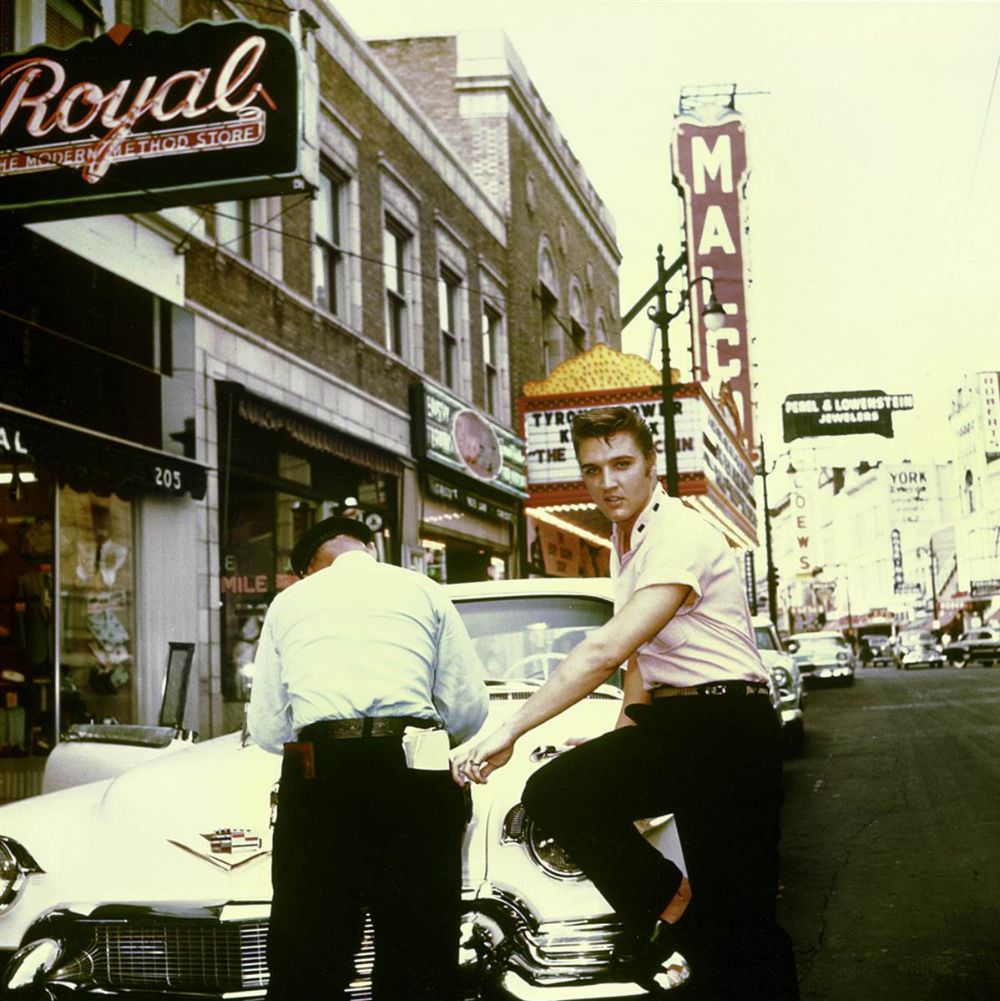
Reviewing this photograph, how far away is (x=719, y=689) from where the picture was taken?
10.5ft

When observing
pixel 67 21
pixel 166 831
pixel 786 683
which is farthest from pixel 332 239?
pixel 166 831

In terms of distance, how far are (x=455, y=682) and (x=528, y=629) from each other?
1.84 metres

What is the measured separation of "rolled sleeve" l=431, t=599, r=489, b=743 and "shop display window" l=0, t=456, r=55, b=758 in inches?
310

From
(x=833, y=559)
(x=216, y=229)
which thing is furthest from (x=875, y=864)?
(x=833, y=559)

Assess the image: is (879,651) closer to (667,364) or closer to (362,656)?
(667,364)

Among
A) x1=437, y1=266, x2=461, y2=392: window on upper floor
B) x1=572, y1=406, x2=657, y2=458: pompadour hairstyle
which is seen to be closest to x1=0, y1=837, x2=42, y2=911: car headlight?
x1=572, y1=406, x2=657, y2=458: pompadour hairstyle

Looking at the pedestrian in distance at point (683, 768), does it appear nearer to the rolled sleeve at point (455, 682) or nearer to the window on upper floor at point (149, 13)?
the rolled sleeve at point (455, 682)

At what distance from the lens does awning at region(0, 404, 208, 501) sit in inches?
377

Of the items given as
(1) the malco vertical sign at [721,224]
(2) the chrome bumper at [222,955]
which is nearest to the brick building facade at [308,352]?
(2) the chrome bumper at [222,955]

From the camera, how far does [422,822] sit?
10.4 ft

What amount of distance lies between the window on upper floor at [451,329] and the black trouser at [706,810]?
751 inches

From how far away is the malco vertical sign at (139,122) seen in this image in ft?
31.6

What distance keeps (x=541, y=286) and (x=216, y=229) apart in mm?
15110

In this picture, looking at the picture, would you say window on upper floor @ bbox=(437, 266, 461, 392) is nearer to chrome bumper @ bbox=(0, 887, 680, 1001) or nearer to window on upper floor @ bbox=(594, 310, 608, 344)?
window on upper floor @ bbox=(594, 310, 608, 344)
